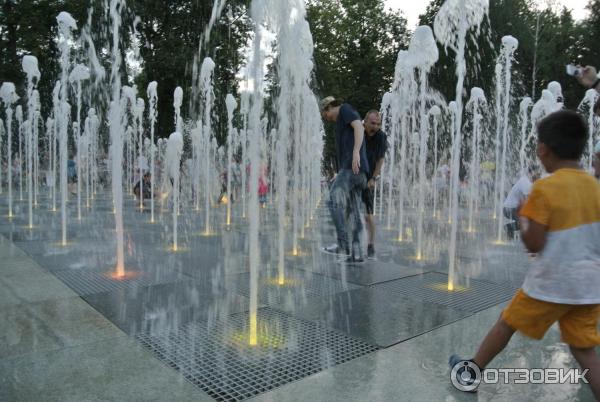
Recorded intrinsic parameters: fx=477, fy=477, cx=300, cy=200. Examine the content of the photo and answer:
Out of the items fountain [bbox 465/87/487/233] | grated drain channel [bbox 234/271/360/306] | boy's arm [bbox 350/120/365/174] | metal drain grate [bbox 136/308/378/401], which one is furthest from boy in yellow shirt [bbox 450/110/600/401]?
fountain [bbox 465/87/487/233]

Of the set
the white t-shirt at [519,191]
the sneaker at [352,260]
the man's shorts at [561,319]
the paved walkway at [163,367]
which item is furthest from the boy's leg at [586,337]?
the white t-shirt at [519,191]

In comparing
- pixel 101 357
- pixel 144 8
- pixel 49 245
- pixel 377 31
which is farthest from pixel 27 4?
pixel 101 357

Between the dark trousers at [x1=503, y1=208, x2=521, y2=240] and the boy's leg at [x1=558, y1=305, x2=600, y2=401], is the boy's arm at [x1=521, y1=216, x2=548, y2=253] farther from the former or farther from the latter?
the dark trousers at [x1=503, y1=208, x2=521, y2=240]

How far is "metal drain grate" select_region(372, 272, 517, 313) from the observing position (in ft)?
14.5

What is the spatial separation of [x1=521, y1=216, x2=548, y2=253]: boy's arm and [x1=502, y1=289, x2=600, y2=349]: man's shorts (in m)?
0.28

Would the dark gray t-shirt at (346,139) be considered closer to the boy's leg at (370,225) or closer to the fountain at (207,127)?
the boy's leg at (370,225)

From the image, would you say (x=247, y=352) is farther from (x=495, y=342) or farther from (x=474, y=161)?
(x=474, y=161)

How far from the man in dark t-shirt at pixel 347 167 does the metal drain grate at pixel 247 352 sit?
91.8 inches

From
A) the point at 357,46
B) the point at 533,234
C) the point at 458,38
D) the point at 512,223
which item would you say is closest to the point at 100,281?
the point at 533,234

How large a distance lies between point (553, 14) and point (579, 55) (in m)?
3.52

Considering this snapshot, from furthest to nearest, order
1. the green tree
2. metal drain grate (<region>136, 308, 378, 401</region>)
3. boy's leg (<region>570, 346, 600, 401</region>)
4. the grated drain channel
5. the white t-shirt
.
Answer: the green tree, the white t-shirt, the grated drain channel, metal drain grate (<region>136, 308, 378, 401</region>), boy's leg (<region>570, 346, 600, 401</region>)

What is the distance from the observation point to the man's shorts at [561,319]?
2248mm

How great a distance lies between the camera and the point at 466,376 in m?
2.69

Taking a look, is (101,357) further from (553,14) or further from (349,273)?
(553,14)
